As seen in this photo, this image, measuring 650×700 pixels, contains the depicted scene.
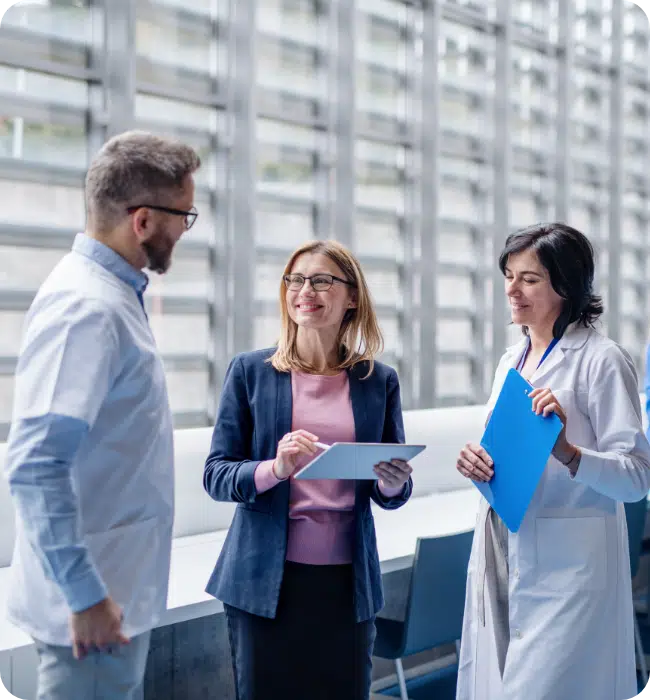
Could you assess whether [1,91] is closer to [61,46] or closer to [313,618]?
[61,46]

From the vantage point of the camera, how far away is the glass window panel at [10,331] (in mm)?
4111

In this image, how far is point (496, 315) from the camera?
681 cm

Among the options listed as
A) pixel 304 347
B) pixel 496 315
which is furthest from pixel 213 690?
pixel 496 315

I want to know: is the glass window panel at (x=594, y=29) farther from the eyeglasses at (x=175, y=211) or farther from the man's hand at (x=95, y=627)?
the man's hand at (x=95, y=627)

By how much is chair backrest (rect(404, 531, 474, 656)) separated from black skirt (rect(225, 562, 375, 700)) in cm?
92

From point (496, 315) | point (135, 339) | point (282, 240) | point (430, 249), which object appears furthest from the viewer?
point (496, 315)

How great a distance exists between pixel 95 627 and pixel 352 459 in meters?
0.77

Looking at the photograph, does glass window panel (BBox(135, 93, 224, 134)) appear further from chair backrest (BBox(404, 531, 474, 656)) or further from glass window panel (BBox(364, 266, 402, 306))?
chair backrest (BBox(404, 531, 474, 656))

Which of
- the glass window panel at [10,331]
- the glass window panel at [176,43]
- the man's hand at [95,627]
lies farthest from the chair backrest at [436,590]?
the glass window panel at [176,43]

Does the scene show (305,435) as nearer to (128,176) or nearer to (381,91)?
(128,176)

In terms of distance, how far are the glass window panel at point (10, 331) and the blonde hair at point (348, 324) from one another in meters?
1.99

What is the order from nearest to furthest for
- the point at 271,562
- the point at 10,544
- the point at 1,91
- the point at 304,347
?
the point at 271,562, the point at 304,347, the point at 10,544, the point at 1,91

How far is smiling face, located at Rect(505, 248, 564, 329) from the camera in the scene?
2656 millimetres

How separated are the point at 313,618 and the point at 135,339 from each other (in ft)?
3.31
